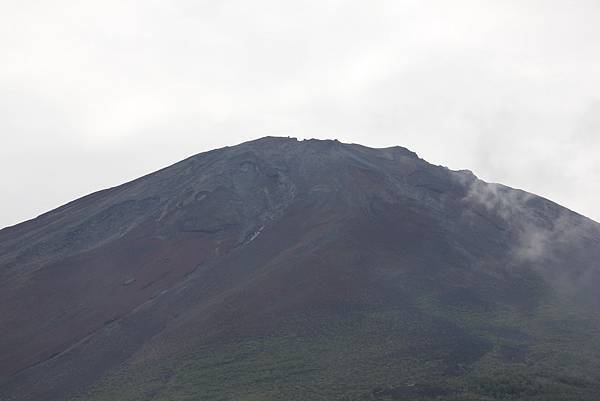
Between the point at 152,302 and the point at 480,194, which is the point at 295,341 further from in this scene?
the point at 480,194

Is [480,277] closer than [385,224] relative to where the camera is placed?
Yes

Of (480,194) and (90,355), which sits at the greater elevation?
(480,194)

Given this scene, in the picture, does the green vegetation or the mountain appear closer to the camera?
the green vegetation

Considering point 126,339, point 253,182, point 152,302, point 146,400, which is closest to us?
point 146,400

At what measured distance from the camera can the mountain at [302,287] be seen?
189ft

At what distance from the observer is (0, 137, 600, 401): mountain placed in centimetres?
5759

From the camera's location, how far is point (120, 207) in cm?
10481

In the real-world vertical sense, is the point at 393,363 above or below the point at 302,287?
below

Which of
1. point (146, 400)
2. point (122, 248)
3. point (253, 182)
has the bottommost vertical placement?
point (146, 400)

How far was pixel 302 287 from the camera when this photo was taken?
241ft

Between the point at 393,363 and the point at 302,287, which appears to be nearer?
the point at 393,363

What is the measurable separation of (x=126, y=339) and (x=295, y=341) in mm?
16932

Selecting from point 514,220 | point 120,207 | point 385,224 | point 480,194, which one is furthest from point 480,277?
point 120,207

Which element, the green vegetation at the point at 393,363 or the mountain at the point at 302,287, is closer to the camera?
the green vegetation at the point at 393,363
